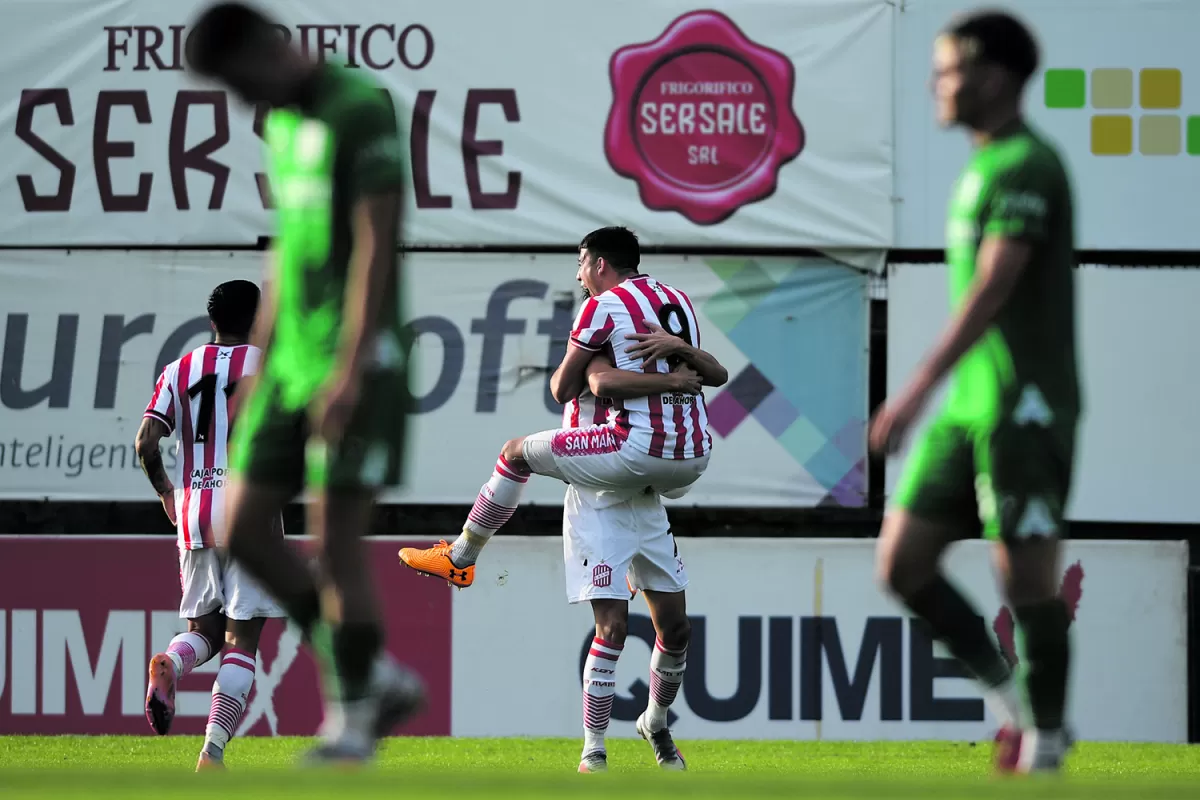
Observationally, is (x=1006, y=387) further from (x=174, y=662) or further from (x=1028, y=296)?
(x=174, y=662)

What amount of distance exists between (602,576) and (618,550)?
129 mm

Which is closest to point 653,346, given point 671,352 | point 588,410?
point 671,352

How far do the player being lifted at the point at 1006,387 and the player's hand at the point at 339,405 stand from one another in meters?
1.21

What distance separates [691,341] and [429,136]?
197 inches

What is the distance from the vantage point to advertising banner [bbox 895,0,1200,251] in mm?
11812

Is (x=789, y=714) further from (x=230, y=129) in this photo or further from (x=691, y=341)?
(x=230, y=129)

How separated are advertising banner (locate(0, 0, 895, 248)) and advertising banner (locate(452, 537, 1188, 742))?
2353mm

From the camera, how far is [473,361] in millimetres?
11805

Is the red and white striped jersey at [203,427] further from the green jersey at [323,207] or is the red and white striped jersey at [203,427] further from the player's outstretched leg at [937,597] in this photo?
the player's outstretched leg at [937,597]

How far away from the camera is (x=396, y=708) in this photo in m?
4.04

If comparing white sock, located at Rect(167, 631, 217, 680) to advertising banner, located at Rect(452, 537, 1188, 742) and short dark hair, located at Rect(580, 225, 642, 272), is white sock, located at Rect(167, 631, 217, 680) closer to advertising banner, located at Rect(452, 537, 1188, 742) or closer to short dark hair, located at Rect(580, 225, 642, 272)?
→ short dark hair, located at Rect(580, 225, 642, 272)

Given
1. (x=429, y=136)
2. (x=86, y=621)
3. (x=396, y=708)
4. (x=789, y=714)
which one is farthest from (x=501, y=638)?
(x=396, y=708)

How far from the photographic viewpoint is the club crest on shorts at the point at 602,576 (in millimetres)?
7156

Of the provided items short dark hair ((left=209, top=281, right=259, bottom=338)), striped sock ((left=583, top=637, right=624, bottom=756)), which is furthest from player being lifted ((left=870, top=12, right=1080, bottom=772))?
short dark hair ((left=209, top=281, right=259, bottom=338))
